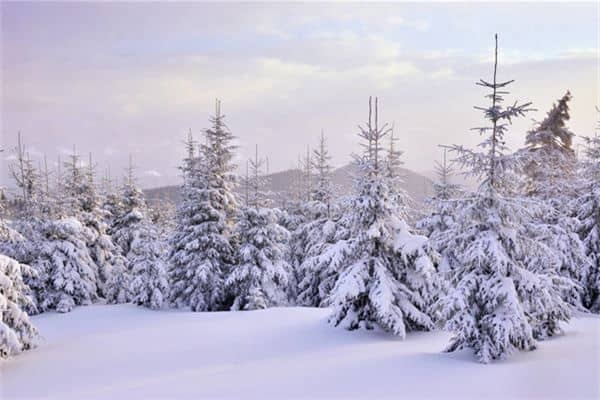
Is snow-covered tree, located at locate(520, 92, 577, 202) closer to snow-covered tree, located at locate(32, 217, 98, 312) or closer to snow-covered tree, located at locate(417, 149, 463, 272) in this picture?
snow-covered tree, located at locate(417, 149, 463, 272)

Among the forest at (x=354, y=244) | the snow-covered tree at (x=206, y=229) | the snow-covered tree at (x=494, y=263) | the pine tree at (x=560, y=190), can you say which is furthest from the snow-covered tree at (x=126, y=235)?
the pine tree at (x=560, y=190)

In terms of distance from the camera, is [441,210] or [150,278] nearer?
[441,210]

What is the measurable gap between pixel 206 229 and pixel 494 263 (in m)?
15.3

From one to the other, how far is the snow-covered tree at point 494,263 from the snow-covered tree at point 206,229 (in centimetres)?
1364

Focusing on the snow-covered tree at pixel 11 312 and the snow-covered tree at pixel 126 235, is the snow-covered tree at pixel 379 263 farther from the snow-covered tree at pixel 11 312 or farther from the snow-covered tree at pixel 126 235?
the snow-covered tree at pixel 126 235

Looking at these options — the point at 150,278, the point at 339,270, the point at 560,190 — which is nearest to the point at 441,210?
the point at 560,190

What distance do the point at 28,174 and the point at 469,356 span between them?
2586 cm

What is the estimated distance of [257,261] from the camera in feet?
67.2

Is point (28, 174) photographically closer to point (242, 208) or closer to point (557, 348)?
point (242, 208)

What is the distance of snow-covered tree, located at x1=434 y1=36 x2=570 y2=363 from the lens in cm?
896

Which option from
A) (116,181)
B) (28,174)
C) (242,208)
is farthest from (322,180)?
(116,181)

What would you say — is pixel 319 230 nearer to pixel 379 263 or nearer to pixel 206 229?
pixel 206 229

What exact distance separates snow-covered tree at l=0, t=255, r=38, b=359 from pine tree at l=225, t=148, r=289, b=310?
380 inches

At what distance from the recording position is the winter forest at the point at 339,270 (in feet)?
29.9
